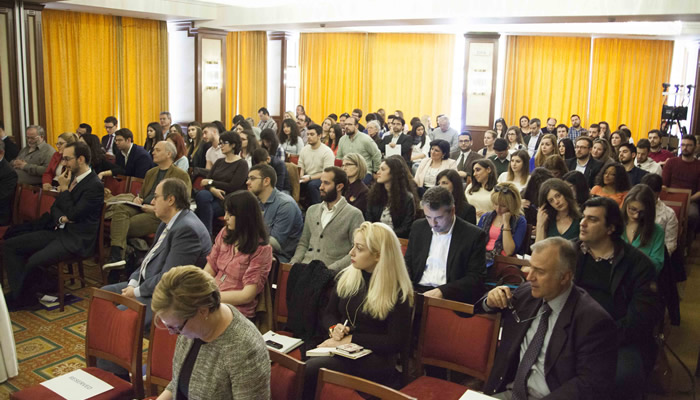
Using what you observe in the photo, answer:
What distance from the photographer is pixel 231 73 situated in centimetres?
1374

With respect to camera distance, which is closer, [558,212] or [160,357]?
[160,357]

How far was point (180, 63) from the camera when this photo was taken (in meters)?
12.0

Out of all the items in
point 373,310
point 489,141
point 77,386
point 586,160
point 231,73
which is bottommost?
→ point 77,386

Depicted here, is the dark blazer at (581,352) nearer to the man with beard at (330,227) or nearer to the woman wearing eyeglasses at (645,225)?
the woman wearing eyeglasses at (645,225)

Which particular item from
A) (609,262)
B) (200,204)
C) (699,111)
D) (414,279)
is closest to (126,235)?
(200,204)

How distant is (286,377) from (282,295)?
118 cm

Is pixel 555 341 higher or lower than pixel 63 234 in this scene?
higher

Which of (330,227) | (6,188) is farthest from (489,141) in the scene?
(6,188)

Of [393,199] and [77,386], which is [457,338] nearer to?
[77,386]

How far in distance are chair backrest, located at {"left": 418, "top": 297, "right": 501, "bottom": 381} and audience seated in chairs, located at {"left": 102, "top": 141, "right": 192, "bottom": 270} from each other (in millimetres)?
3223

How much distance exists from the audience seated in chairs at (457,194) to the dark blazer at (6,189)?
4238 mm

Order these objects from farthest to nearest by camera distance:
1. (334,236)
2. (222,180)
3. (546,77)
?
(546,77), (222,180), (334,236)

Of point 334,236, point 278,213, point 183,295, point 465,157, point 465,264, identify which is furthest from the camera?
point 465,157

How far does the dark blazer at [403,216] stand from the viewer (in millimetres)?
5000
